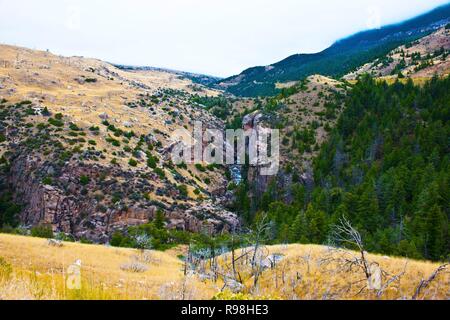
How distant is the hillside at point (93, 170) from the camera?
220ft

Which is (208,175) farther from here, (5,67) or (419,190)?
(5,67)

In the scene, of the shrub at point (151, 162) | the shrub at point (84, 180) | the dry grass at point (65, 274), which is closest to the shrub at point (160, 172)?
the shrub at point (151, 162)

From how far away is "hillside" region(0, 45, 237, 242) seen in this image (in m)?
67.0

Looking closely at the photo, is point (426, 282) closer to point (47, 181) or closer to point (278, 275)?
point (278, 275)

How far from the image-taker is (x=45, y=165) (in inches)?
2785

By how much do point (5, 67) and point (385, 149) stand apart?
115118 millimetres

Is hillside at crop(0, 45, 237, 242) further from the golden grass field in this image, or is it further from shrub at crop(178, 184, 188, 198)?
the golden grass field

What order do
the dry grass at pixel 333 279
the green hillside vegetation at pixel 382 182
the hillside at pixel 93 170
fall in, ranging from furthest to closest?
the hillside at pixel 93 170 → the green hillside vegetation at pixel 382 182 → the dry grass at pixel 333 279

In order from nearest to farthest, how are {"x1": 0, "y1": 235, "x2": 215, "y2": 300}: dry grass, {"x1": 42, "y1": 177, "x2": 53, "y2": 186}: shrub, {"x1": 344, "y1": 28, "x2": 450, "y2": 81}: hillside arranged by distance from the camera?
{"x1": 0, "y1": 235, "x2": 215, "y2": 300}: dry grass → {"x1": 42, "y1": 177, "x2": 53, "y2": 186}: shrub → {"x1": 344, "y1": 28, "x2": 450, "y2": 81}: hillside

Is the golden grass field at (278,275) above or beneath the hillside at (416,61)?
beneath

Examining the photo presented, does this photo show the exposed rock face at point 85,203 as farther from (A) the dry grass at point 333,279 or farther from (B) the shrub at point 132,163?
(A) the dry grass at point 333,279

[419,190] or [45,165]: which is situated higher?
[45,165]

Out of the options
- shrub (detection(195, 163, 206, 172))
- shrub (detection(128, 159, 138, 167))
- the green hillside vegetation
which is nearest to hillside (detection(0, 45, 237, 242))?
shrub (detection(195, 163, 206, 172))
